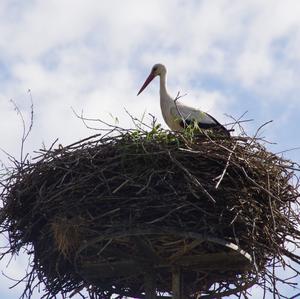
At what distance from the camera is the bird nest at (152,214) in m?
6.47

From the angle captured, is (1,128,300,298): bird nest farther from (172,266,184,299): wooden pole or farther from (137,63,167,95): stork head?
(137,63,167,95): stork head

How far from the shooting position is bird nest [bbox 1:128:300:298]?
647 cm

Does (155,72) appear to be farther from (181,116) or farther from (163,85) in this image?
(181,116)

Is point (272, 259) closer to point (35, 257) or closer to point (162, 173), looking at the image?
point (162, 173)

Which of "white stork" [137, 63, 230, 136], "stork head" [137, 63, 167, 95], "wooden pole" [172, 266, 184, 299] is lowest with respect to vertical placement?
"wooden pole" [172, 266, 184, 299]

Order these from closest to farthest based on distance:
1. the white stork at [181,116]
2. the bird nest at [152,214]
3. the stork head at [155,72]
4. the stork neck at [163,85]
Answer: the bird nest at [152,214] < the white stork at [181,116] < the stork neck at [163,85] < the stork head at [155,72]

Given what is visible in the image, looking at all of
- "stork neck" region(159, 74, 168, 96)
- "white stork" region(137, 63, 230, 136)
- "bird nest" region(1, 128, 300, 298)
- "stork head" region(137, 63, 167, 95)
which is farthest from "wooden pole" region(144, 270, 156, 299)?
"stork head" region(137, 63, 167, 95)

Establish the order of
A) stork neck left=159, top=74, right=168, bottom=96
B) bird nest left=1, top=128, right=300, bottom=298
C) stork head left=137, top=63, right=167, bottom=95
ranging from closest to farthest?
bird nest left=1, top=128, right=300, bottom=298, stork neck left=159, top=74, right=168, bottom=96, stork head left=137, top=63, right=167, bottom=95

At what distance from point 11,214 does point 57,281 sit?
571 millimetres

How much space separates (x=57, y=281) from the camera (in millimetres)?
7129

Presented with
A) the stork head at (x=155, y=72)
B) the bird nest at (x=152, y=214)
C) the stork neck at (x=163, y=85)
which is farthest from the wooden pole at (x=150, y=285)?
the stork head at (x=155, y=72)

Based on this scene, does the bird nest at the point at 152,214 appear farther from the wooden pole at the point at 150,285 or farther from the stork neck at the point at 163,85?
the stork neck at the point at 163,85

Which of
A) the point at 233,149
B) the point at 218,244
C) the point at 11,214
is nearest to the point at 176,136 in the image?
the point at 233,149

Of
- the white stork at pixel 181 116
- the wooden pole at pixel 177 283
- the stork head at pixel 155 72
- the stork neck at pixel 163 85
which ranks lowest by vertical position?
the wooden pole at pixel 177 283
